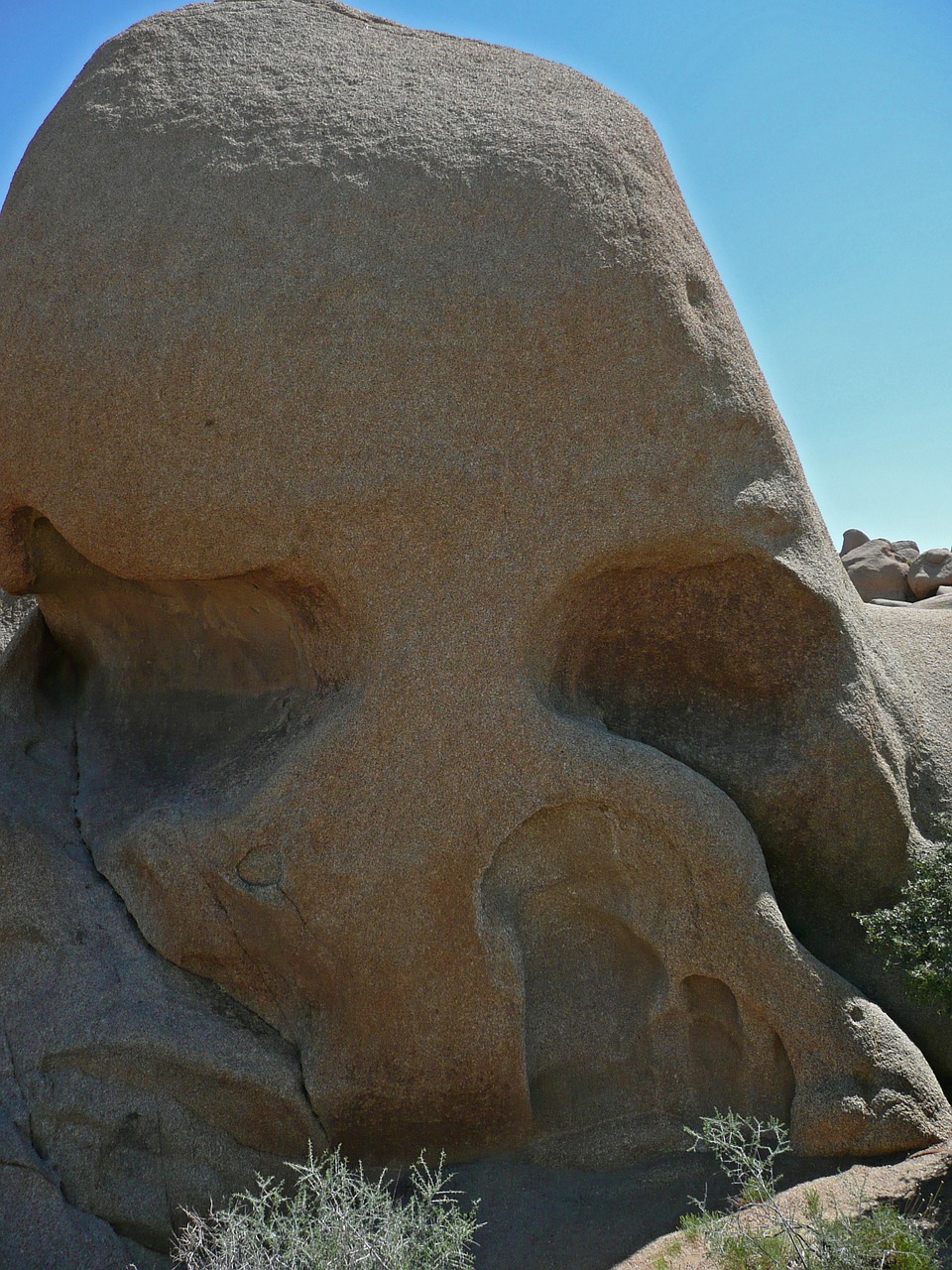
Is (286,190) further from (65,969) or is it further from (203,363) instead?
(65,969)

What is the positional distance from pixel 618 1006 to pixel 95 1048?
184 centimetres

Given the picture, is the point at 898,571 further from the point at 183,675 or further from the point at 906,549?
the point at 183,675

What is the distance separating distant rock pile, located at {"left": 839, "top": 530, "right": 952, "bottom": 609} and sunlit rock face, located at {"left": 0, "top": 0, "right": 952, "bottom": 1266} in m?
9.27

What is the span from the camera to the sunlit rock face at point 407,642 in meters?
4.03

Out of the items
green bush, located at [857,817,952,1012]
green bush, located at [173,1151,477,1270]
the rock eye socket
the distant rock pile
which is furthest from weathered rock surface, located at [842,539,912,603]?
green bush, located at [173,1151,477,1270]

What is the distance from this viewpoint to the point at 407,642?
4.07m

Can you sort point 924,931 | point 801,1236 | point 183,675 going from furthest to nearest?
point 183,675, point 924,931, point 801,1236

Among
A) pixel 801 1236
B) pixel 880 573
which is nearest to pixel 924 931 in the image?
pixel 801 1236

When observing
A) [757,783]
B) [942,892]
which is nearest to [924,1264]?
[942,892]

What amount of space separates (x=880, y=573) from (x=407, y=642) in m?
11.4

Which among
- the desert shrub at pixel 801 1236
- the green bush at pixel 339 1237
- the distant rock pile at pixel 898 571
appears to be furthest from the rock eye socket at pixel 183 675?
the distant rock pile at pixel 898 571

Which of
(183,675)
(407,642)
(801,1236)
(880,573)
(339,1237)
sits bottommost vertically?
(339,1237)

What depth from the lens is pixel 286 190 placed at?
419cm

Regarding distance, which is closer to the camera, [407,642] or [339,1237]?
[339,1237]
